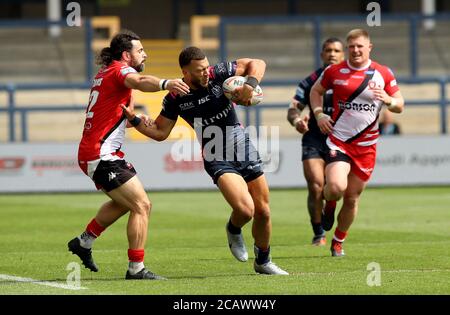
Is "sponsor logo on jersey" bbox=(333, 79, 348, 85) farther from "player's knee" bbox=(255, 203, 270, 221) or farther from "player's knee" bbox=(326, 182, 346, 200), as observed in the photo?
"player's knee" bbox=(255, 203, 270, 221)

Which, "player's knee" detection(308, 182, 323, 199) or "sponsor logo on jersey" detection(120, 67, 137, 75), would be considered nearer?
"sponsor logo on jersey" detection(120, 67, 137, 75)

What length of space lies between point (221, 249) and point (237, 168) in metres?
2.90

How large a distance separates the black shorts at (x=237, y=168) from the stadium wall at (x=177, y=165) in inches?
500

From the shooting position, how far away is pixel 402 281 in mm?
10578

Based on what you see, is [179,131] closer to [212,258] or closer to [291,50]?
[291,50]

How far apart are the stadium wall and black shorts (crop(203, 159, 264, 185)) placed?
500 inches

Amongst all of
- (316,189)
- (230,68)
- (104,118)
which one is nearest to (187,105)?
(230,68)

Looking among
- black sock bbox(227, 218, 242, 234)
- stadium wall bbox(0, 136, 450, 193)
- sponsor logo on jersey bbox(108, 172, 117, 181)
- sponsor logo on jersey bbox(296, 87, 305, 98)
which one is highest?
sponsor logo on jersey bbox(296, 87, 305, 98)

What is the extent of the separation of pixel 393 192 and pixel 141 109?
7.39m

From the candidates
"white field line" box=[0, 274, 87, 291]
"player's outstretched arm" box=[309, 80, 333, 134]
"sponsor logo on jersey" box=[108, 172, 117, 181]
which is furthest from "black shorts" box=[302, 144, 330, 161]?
"white field line" box=[0, 274, 87, 291]

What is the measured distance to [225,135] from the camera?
1149 cm

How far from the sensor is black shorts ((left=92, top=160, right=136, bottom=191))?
36.4 ft

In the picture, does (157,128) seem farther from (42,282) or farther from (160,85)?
(42,282)

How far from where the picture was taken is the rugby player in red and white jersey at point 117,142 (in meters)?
11.0
